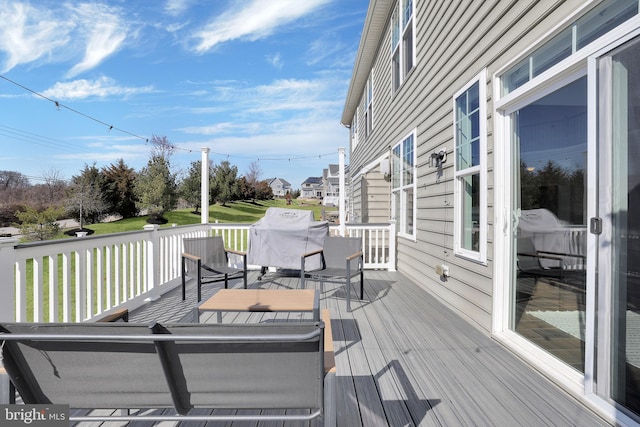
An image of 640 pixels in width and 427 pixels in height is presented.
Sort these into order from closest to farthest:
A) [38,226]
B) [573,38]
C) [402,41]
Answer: [573,38]
[402,41]
[38,226]

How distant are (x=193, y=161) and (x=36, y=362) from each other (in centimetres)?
2360

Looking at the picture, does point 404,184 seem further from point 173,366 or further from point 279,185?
point 279,185

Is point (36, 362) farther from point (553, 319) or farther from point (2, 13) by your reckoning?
point (2, 13)

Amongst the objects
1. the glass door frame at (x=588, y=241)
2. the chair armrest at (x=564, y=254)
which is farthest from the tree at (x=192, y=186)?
the chair armrest at (x=564, y=254)

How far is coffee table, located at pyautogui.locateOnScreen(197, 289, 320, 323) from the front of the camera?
2393mm

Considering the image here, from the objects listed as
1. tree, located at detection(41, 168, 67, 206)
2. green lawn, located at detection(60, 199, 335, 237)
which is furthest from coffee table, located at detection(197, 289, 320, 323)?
tree, located at detection(41, 168, 67, 206)

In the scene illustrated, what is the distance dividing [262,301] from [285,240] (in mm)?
2685

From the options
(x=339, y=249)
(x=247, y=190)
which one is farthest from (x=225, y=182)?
(x=339, y=249)

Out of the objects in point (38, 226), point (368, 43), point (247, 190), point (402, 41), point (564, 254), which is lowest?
point (38, 226)

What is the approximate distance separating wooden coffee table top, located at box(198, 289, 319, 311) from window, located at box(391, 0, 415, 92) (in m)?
4.63

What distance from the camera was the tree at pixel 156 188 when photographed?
19.2 m

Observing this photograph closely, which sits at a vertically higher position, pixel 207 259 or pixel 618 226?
pixel 618 226

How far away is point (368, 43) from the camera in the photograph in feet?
28.0

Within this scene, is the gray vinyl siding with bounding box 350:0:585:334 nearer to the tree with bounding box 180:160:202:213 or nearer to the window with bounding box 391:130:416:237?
the window with bounding box 391:130:416:237
